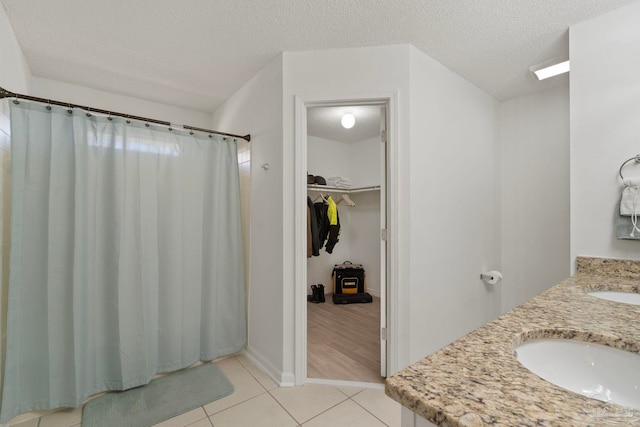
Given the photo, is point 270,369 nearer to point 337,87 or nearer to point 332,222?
point 332,222

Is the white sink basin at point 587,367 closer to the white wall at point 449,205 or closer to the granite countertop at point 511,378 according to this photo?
the granite countertop at point 511,378

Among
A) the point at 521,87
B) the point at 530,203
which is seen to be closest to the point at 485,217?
the point at 530,203

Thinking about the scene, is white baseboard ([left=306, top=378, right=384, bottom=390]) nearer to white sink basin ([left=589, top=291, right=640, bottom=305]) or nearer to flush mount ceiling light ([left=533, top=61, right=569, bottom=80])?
white sink basin ([left=589, top=291, right=640, bottom=305])

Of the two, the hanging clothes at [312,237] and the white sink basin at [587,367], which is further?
the hanging clothes at [312,237]

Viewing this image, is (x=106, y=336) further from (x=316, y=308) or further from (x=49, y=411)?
(x=316, y=308)

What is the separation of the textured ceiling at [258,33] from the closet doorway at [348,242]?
1.70 ft

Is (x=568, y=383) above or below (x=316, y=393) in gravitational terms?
above

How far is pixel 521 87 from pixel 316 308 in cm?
320

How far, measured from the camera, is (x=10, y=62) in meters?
1.64

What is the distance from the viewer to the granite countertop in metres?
0.41

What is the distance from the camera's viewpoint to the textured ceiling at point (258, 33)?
1514 millimetres

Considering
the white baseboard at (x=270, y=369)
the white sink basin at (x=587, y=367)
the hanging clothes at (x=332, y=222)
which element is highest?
the hanging clothes at (x=332, y=222)

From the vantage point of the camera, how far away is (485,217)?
8.07 ft

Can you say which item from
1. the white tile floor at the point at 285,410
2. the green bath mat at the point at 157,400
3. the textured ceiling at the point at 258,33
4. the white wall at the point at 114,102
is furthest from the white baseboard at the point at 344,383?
the white wall at the point at 114,102
